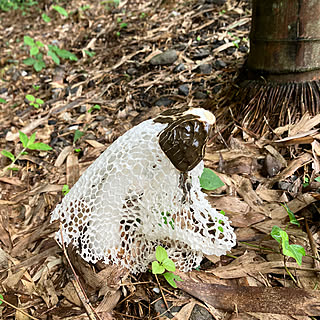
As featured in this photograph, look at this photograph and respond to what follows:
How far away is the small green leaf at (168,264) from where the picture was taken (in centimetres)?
154

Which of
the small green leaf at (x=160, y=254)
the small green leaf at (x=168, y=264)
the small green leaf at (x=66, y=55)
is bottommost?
the small green leaf at (x=168, y=264)

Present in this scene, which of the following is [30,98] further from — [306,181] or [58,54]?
[306,181]

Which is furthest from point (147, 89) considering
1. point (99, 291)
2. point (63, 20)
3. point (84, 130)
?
point (63, 20)

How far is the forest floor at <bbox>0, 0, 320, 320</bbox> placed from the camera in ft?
5.14

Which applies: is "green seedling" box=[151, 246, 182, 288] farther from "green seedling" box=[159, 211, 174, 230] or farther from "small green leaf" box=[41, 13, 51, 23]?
"small green leaf" box=[41, 13, 51, 23]

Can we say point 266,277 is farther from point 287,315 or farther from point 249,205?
point 249,205

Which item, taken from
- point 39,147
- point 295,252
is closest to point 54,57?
point 39,147

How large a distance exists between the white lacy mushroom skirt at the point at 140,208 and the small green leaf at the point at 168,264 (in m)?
0.10

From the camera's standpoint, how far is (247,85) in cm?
237

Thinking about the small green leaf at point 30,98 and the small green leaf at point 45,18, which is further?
the small green leaf at point 45,18

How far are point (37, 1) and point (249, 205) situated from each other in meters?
6.05

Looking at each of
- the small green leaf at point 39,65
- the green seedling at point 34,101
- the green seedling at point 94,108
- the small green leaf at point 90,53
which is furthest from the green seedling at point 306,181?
the small green leaf at point 39,65

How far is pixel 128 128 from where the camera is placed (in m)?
2.81

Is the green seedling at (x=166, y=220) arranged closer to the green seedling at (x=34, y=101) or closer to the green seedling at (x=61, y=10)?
the green seedling at (x=34, y=101)
